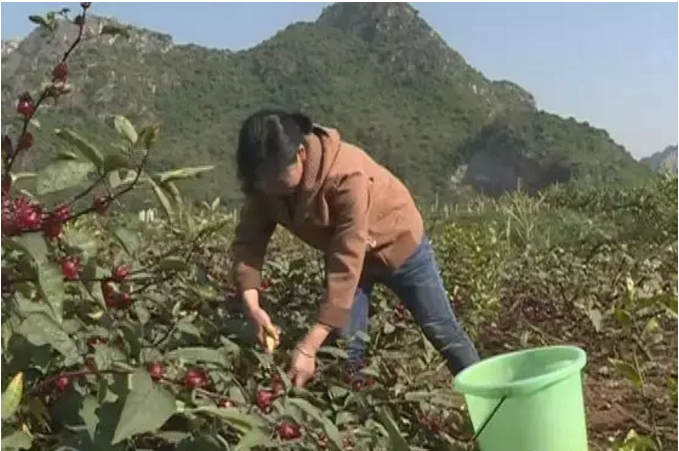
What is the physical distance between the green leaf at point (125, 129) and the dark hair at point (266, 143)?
811 mm

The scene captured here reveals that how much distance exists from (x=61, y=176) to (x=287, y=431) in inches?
22.3

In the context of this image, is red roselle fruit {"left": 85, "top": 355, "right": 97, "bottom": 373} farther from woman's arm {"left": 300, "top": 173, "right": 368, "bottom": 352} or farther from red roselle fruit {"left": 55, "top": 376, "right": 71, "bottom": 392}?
woman's arm {"left": 300, "top": 173, "right": 368, "bottom": 352}

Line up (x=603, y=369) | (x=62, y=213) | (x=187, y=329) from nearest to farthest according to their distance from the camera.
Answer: (x=62, y=213), (x=187, y=329), (x=603, y=369)

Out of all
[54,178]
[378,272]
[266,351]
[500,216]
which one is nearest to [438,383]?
[378,272]

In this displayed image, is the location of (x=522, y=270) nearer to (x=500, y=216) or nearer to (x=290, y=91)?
(x=500, y=216)

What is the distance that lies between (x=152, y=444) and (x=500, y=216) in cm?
540

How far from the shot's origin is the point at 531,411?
101 inches

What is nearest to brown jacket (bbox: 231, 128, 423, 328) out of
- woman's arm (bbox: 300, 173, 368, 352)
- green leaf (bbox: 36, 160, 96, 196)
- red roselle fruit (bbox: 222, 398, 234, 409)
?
woman's arm (bbox: 300, 173, 368, 352)

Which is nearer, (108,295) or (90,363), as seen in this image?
(90,363)

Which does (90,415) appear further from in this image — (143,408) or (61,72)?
(61,72)

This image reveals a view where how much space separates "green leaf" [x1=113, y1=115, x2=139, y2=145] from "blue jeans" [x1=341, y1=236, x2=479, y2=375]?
1.36 m

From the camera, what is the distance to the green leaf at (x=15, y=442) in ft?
5.59

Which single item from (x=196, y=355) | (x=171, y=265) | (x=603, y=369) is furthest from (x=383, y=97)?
(x=196, y=355)

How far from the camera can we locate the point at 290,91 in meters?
43.2
